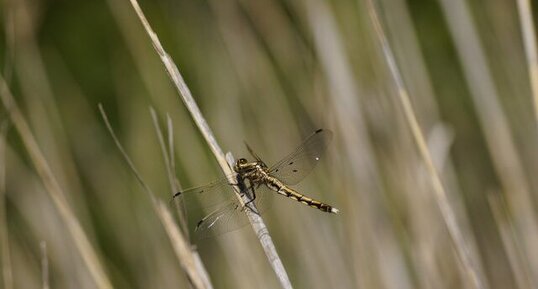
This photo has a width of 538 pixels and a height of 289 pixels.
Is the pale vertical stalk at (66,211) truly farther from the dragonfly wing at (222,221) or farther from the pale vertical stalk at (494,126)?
the pale vertical stalk at (494,126)

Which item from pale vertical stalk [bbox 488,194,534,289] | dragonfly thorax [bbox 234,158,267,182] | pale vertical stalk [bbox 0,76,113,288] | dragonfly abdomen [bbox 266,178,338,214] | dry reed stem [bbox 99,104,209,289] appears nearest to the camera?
dry reed stem [bbox 99,104,209,289]

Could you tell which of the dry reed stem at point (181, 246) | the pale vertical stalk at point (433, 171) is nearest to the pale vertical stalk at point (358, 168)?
the pale vertical stalk at point (433, 171)

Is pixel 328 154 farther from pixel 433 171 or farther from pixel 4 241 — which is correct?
pixel 4 241

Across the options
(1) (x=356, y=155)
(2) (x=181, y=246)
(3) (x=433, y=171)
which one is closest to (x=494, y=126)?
(1) (x=356, y=155)

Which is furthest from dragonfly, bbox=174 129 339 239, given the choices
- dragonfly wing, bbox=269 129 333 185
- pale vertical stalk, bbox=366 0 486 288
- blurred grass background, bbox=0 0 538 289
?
pale vertical stalk, bbox=366 0 486 288

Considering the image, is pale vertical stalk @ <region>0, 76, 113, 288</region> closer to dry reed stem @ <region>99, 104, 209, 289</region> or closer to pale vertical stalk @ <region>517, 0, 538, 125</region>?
dry reed stem @ <region>99, 104, 209, 289</region>

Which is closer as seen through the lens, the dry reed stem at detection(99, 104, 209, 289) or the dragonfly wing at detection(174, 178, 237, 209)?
the dry reed stem at detection(99, 104, 209, 289)

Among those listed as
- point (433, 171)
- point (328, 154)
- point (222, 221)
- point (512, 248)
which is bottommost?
point (512, 248)

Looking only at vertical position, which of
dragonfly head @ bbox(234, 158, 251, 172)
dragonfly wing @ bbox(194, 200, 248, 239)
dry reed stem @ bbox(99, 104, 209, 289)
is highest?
dragonfly head @ bbox(234, 158, 251, 172)
